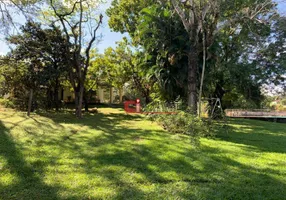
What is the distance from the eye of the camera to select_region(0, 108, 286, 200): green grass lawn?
258 centimetres

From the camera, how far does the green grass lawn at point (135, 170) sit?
8.48ft

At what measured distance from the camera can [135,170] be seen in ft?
10.7

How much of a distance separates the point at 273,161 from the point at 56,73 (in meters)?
9.82

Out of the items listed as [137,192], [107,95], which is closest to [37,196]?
[137,192]

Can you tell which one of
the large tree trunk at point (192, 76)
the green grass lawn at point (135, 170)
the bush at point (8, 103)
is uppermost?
the large tree trunk at point (192, 76)

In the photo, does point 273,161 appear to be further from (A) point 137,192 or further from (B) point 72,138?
(B) point 72,138

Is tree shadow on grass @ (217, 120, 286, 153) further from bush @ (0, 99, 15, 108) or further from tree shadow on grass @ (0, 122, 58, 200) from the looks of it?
bush @ (0, 99, 15, 108)

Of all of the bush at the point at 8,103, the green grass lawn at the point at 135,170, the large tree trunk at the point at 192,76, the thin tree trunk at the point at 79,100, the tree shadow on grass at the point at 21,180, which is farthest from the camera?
the bush at the point at 8,103

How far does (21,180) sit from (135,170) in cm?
154

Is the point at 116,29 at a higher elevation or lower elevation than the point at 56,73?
higher

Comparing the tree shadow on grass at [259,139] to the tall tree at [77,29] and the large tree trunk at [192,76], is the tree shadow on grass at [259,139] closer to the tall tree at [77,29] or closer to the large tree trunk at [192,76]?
the large tree trunk at [192,76]

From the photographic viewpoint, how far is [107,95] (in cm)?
2469

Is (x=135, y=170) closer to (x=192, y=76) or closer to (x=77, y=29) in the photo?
(x=192, y=76)

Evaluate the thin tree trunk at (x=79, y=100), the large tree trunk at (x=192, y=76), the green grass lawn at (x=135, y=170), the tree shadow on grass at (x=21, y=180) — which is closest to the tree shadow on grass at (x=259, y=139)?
the green grass lawn at (x=135, y=170)
